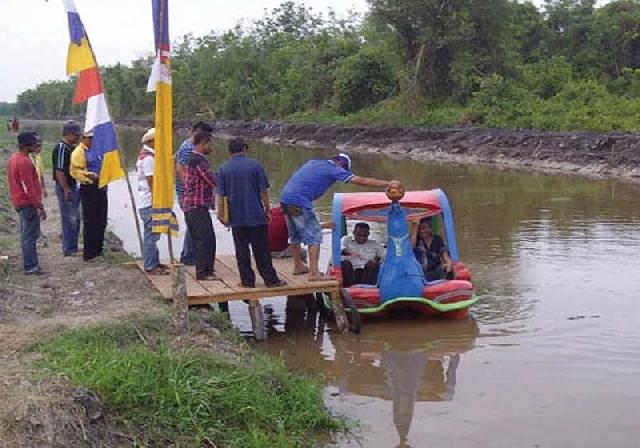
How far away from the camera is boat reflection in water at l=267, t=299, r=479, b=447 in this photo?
21.9ft

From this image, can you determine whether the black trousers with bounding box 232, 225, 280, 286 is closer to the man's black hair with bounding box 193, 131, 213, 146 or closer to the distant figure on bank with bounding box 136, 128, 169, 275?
the man's black hair with bounding box 193, 131, 213, 146

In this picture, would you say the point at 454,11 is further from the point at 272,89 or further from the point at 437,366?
the point at 437,366

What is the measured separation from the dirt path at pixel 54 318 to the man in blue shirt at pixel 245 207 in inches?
39.7

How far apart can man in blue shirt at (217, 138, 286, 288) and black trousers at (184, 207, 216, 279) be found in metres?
0.35

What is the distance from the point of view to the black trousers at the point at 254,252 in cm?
804

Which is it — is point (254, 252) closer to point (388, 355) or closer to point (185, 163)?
point (185, 163)

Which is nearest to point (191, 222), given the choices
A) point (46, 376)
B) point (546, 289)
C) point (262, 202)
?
point (262, 202)

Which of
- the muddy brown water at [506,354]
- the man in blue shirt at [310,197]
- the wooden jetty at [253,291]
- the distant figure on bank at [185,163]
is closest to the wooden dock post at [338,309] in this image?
the wooden jetty at [253,291]

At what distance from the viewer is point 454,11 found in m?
40.6

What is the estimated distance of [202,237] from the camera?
8445 millimetres

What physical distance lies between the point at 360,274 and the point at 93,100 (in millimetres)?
3497

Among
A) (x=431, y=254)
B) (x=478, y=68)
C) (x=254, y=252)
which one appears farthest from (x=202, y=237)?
(x=478, y=68)

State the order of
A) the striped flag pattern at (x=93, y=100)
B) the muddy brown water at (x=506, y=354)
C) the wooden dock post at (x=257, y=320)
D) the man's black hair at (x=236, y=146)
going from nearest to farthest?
the muddy brown water at (x=506, y=354), the man's black hair at (x=236, y=146), the wooden dock post at (x=257, y=320), the striped flag pattern at (x=93, y=100)

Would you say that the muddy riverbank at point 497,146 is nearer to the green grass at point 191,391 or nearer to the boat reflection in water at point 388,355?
the boat reflection in water at point 388,355
